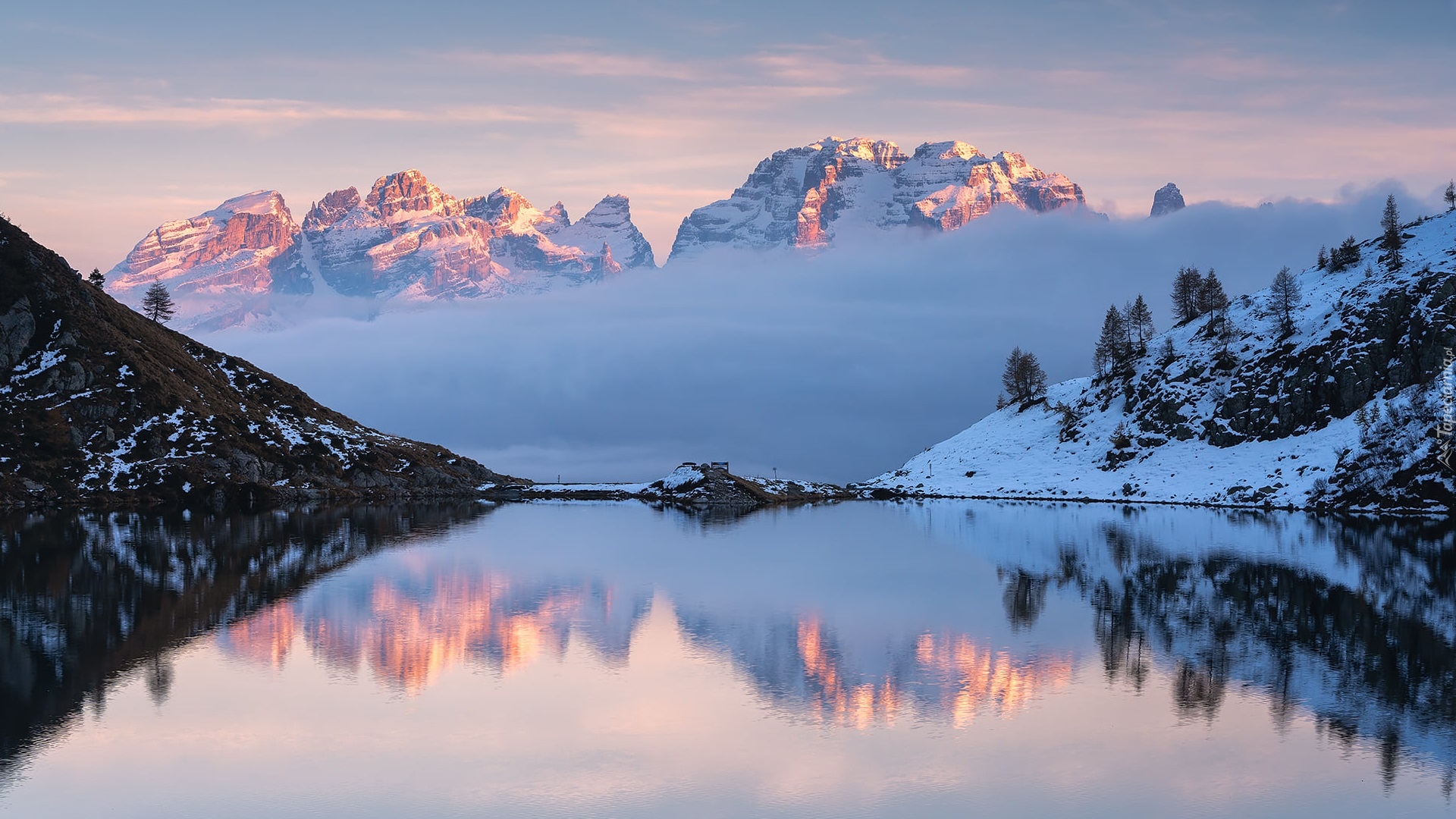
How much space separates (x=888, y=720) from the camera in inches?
1933

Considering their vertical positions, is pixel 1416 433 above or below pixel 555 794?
above

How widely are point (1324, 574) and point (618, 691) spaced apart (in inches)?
2773

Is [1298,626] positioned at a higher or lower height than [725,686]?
higher

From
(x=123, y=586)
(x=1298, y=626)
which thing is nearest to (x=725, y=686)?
(x=1298, y=626)

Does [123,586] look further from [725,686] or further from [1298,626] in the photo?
[1298,626]

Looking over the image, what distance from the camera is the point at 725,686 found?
5628 centimetres

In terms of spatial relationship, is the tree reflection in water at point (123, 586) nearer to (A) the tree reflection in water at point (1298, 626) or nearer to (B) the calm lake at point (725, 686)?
(B) the calm lake at point (725, 686)

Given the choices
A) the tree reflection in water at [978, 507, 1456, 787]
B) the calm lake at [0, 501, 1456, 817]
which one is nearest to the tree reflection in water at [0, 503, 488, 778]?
the calm lake at [0, 501, 1456, 817]

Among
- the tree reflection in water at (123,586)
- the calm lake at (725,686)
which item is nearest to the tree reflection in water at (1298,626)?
the calm lake at (725,686)

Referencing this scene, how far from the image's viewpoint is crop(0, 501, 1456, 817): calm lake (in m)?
39.9

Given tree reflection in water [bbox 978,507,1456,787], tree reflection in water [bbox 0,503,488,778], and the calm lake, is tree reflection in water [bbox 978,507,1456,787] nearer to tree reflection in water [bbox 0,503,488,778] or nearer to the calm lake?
the calm lake

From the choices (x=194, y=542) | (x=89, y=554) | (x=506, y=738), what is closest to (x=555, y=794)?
(x=506, y=738)

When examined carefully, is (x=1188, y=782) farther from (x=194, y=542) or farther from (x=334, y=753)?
(x=194, y=542)

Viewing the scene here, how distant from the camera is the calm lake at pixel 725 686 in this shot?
3988 cm
